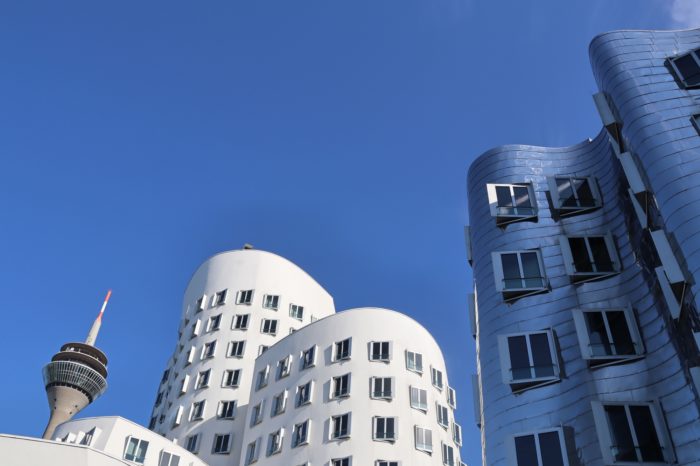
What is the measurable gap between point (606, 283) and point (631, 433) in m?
7.00

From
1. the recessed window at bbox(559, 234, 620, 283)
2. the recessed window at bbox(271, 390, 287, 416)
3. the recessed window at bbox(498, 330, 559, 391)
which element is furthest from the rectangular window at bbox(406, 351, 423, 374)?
the recessed window at bbox(498, 330, 559, 391)

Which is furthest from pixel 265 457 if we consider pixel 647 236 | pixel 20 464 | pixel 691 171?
pixel 691 171

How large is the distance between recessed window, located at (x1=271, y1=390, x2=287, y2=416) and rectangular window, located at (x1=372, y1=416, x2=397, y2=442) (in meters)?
8.22

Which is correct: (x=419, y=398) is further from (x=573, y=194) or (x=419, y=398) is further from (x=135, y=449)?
(x=573, y=194)

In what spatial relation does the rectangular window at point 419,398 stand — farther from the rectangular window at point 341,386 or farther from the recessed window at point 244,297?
the recessed window at point 244,297

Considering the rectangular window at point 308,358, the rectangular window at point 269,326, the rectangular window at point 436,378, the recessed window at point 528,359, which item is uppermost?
the rectangular window at point 269,326

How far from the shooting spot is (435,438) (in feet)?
150

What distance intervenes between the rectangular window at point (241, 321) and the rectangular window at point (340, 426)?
68.8ft

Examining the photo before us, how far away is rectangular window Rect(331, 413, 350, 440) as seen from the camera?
44.5 meters

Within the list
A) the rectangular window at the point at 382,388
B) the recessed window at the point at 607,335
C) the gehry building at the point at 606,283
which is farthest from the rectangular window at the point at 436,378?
the recessed window at the point at 607,335

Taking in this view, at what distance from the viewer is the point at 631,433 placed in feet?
70.7

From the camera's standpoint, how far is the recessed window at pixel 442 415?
157ft

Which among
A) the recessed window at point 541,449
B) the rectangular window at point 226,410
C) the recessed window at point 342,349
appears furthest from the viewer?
the rectangular window at point 226,410

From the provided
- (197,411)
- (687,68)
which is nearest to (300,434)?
(197,411)
